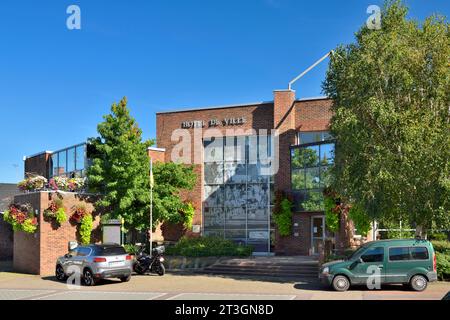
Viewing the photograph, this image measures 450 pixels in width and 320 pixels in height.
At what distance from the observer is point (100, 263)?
20766mm

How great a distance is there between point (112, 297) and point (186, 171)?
13973mm

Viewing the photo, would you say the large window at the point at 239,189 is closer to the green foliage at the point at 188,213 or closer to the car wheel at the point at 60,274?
the green foliage at the point at 188,213

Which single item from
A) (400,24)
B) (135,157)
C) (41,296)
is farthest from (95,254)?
(400,24)

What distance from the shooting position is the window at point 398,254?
18203 mm

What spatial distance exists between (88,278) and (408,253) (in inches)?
452

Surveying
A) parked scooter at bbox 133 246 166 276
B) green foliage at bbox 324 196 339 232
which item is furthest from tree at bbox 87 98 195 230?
green foliage at bbox 324 196 339 232

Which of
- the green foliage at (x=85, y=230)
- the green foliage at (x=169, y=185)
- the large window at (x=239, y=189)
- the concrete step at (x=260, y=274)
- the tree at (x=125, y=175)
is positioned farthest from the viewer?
the large window at (x=239, y=189)

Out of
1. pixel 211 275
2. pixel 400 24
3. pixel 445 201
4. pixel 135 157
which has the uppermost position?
pixel 400 24

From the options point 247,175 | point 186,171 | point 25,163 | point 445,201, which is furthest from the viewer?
point 25,163

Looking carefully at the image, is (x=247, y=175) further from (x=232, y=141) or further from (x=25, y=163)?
(x=25, y=163)

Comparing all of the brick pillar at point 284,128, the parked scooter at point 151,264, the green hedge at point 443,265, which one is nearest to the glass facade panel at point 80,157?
the parked scooter at point 151,264

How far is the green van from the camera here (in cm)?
1808

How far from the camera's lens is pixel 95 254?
21078 mm

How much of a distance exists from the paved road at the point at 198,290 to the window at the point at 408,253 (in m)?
1.07
